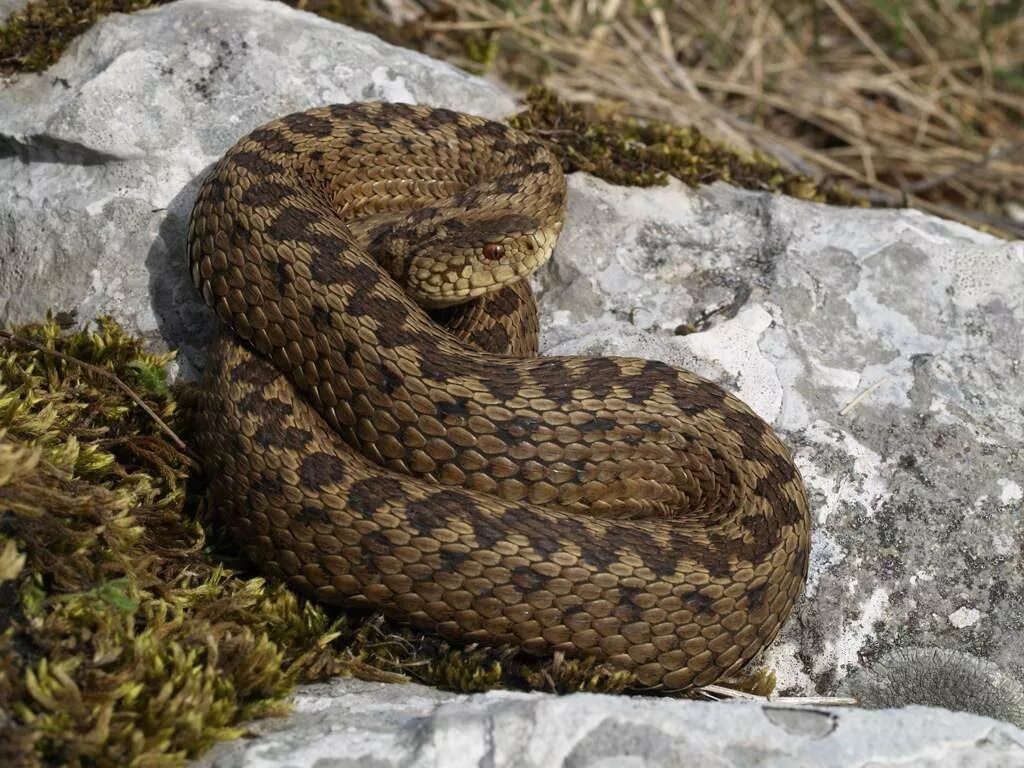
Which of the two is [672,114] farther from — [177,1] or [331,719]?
[331,719]

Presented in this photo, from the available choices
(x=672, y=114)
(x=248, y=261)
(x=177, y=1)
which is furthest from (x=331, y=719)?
(x=672, y=114)

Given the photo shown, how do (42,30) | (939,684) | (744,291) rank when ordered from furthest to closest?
(42,30) < (744,291) < (939,684)

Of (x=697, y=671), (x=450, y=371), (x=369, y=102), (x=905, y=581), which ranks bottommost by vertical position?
(x=697, y=671)

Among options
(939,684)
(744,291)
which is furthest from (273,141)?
(939,684)

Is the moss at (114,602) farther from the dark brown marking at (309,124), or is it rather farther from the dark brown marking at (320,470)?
the dark brown marking at (309,124)

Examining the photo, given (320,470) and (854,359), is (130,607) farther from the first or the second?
(854,359)

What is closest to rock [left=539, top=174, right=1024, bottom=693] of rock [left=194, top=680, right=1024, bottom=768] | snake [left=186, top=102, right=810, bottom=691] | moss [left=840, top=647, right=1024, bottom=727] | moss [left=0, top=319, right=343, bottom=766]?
moss [left=840, top=647, right=1024, bottom=727]
